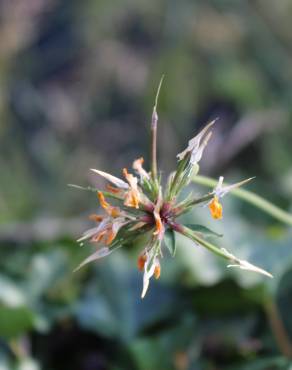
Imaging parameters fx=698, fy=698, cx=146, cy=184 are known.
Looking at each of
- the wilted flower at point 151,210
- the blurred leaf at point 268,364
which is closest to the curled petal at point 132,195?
the wilted flower at point 151,210

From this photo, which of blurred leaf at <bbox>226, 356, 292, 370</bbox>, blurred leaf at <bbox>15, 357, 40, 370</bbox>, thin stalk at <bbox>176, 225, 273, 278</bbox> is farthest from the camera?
blurred leaf at <bbox>15, 357, 40, 370</bbox>

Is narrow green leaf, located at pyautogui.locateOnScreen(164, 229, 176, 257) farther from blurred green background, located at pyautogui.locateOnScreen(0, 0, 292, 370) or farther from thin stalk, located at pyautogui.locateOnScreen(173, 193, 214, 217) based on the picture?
blurred green background, located at pyautogui.locateOnScreen(0, 0, 292, 370)

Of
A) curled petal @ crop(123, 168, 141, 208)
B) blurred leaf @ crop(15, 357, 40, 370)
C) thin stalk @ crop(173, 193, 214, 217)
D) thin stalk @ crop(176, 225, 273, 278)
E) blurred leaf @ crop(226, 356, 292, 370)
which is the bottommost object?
blurred leaf @ crop(226, 356, 292, 370)

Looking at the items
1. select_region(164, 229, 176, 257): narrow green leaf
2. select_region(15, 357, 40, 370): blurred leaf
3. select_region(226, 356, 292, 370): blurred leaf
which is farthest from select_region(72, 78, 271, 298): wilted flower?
select_region(15, 357, 40, 370): blurred leaf

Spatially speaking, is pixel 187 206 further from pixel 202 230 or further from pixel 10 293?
pixel 10 293

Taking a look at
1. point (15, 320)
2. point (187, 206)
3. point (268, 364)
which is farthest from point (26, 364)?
point (187, 206)

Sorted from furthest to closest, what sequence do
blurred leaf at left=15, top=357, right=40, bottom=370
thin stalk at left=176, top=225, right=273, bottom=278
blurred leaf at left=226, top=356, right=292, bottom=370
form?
blurred leaf at left=15, top=357, right=40, bottom=370 < blurred leaf at left=226, top=356, right=292, bottom=370 < thin stalk at left=176, top=225, right=273, bottom=278

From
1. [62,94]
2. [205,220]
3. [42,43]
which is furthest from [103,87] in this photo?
[205,220]
